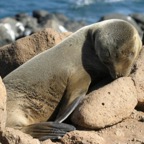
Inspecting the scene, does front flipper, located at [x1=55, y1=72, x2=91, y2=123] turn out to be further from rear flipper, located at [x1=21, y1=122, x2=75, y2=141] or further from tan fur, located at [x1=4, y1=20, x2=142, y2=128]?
rear flipper, located at [x1=21, y1=122, x2=75, y2=141]

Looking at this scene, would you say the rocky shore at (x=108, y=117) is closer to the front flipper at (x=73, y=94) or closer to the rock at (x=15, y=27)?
the front flipper at (x=73, y=94)

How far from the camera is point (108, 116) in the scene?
5.77m

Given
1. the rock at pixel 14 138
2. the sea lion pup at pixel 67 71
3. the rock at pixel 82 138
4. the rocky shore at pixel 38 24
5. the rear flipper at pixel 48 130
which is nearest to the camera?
the rock at pixel 14 138

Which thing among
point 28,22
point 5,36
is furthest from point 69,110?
point 28,22

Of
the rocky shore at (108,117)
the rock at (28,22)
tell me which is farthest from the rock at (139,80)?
the rock at (28,22)

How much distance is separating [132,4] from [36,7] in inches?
209

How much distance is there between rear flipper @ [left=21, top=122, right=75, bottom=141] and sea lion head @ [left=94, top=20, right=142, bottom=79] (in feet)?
3.44

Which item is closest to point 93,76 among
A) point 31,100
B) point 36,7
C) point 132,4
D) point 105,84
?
point 105,84

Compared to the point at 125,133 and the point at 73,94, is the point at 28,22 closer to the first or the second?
the point at 73,94

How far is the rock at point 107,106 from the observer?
18.8ft

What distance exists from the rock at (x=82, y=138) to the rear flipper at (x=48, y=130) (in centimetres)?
29

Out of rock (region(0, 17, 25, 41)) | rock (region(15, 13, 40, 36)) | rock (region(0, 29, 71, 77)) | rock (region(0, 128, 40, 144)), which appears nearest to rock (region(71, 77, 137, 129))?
rock (region(0, 128, 40, 144))

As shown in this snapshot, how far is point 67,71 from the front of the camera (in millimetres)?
6438

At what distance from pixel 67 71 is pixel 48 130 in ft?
3.23
